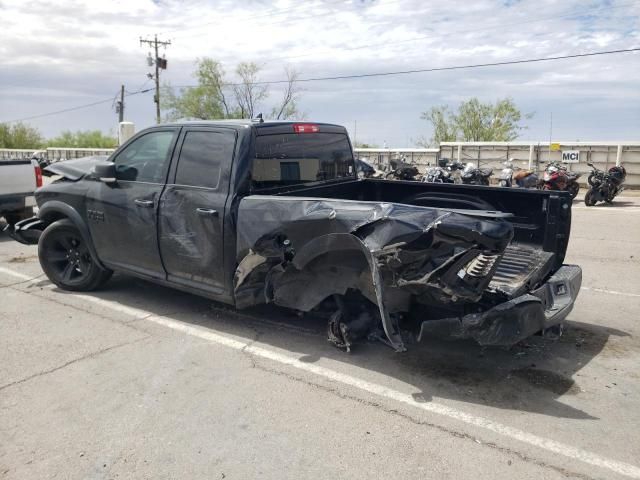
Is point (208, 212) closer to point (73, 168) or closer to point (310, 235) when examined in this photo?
point (310, 235)

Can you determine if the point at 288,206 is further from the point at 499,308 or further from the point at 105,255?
the point at 105,255

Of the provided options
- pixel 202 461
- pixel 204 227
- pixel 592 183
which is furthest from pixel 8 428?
pixel 592 183

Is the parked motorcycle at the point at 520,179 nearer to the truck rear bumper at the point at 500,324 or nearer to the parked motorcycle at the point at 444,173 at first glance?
the parked motorcycle at the point at 444,173

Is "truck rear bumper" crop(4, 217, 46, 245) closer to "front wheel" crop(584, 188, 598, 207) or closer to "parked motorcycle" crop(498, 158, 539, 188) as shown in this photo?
"parked motorcycle" crop(498, 158, 539, 188)

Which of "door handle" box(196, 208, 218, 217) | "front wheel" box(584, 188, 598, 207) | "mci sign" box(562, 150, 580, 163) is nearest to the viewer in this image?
"door handle" box(196, 208, 218, 217)

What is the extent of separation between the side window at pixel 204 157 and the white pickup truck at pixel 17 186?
19.4ft

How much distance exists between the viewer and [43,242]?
6.20 m

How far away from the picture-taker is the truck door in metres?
4.69

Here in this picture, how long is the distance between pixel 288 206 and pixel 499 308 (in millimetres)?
1714

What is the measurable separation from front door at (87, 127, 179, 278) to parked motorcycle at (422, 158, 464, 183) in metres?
11.8

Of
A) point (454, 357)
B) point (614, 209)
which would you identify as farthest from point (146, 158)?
point (614, 209)

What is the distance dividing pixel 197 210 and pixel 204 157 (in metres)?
0.50

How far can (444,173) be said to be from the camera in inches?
658

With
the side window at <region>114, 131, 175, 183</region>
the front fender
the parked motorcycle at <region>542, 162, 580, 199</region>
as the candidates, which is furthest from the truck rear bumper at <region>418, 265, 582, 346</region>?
the parked motorcycle at <region>542, 162, 580, 199</region>
